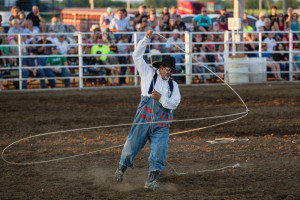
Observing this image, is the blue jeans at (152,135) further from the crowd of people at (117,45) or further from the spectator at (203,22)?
the spectator at (203,22)

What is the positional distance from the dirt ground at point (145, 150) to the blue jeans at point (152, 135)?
344 millimetres

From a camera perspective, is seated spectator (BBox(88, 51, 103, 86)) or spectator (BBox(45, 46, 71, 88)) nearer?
spectator (BBox(45, 46, 71, 88))

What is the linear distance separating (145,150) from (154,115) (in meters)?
2.27

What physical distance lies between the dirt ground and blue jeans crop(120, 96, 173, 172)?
0.34m

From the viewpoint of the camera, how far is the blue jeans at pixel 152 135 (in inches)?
231

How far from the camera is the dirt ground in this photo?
5898 mm

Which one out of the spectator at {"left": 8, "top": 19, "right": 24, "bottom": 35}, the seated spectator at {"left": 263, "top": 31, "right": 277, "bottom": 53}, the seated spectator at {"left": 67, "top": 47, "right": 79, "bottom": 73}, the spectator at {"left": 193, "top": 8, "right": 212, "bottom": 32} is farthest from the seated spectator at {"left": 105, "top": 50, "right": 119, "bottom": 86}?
the seated spectator at {"left": 263, "top": 31, "right": 277, "bottom": 53}

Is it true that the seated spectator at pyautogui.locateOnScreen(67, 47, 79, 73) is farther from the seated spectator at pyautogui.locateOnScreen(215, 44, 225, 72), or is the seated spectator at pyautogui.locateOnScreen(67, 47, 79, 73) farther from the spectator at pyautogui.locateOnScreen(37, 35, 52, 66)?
the seated spectator at pyautogui.locateOnScreen(215, 44, 225, 72)

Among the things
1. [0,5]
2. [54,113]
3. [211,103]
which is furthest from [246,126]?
[0,5]

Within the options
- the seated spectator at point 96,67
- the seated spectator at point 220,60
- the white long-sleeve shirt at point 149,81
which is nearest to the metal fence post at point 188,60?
the seated spectator at point 220,60

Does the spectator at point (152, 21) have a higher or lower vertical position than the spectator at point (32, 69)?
higher

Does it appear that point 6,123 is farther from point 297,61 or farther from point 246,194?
point 297,61

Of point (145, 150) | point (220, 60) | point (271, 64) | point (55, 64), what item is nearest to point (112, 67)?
point (55, 64)

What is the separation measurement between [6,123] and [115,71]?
6.77m
